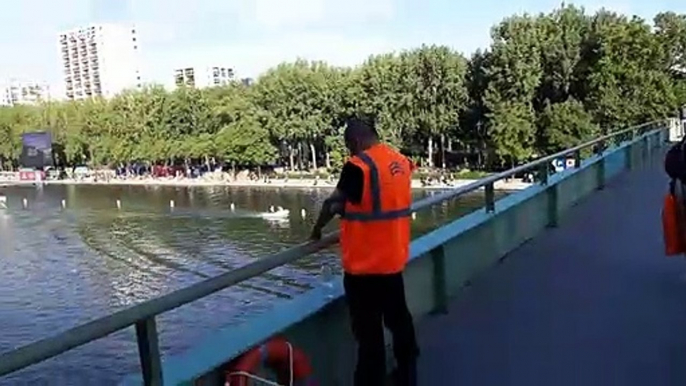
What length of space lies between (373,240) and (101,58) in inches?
6703

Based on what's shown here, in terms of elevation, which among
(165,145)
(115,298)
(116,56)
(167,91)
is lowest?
(115,298)

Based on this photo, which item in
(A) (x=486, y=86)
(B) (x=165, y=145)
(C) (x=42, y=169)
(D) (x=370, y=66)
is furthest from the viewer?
(C) (x=42, y=169)

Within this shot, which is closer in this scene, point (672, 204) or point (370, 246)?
point (370, 246)

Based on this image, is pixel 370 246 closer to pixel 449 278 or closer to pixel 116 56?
pixel 449 278

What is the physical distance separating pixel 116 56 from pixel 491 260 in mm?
168229

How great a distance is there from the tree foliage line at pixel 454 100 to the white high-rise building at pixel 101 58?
78513mm

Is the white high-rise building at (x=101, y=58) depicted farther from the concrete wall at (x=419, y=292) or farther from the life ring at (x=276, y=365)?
the life ring at (x=276, y=365)

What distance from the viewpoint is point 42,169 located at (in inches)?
4026

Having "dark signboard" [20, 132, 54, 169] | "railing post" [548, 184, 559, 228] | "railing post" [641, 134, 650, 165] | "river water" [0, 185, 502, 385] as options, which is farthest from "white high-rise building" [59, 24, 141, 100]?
"railing post" [548, 184, 559, 228]

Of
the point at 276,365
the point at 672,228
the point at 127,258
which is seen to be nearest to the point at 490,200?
the point at 672,228

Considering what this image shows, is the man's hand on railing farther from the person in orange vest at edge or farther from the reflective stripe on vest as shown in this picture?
the reflective stripe on vest

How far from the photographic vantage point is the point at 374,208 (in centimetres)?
333

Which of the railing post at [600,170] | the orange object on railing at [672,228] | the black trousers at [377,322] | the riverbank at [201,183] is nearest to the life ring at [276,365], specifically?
the black trousers at [377,322]

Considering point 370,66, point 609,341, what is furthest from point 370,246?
point 370,66
